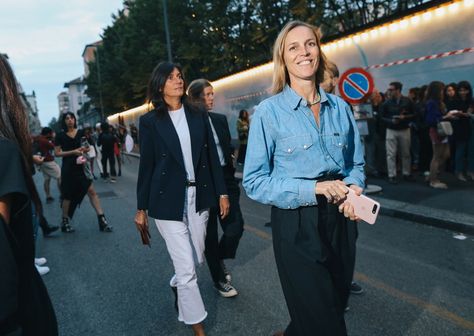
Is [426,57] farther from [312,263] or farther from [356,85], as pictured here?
[312,263]

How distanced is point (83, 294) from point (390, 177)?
647cm

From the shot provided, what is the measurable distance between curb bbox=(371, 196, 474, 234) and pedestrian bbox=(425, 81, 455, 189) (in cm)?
151

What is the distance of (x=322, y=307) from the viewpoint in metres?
1.91

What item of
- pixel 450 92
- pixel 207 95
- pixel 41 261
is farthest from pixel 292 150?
pixel 450 92

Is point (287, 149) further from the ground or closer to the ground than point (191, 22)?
closer to the ground

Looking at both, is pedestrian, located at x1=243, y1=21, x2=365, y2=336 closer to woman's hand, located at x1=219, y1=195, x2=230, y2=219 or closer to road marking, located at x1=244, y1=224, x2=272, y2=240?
woman's hand, located at x1=219, y1=195, x2=230, y2=219

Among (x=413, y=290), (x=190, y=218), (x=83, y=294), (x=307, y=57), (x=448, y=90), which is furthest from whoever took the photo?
(x=448, y=90)

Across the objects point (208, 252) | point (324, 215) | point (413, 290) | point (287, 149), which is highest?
point (287, 149)

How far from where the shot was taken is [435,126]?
25.3 feet

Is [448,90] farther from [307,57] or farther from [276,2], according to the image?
[276,2]

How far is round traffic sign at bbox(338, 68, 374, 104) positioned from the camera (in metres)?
7.04

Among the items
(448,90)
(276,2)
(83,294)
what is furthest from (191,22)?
(83,294)

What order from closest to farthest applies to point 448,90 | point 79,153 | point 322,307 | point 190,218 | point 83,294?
point 322,307, point 190,218, point 83,294, point 79,153, point 448,90

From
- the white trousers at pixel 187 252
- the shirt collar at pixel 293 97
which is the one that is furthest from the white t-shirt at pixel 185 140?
the shirt collar at pixel 293 97
